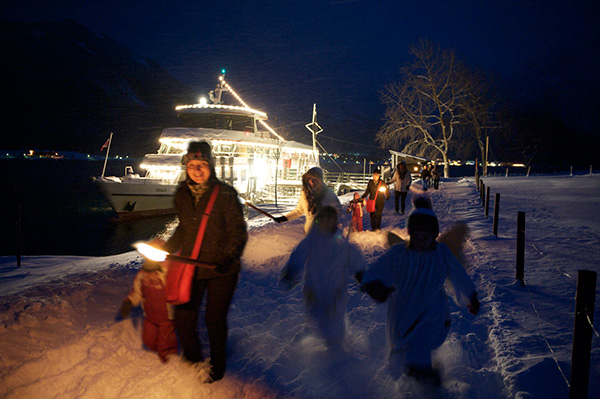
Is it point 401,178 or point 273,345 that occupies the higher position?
point 401,178

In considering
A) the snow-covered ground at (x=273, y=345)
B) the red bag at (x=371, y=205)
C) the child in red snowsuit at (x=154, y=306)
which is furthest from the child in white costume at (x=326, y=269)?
the red bag at (x=371, y=205)

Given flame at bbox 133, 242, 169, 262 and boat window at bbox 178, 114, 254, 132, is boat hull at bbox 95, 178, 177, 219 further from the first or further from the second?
flame at bbox 133, 242, 169, 262

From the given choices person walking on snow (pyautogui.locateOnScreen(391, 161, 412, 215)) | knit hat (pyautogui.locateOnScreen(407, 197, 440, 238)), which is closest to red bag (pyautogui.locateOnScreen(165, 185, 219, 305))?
knit hat (pyautogui.locateOnScreen(407, 197, 440, 238))

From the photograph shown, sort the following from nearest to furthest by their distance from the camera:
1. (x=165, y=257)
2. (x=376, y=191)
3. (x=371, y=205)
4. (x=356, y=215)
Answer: (x=165, y=257)
(x=376, y=191)
(x=371, y=205)
(x=356, y=215)

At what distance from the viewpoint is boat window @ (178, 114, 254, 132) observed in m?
22.1

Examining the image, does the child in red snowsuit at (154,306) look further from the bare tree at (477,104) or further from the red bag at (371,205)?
the bare tree at (477,104)

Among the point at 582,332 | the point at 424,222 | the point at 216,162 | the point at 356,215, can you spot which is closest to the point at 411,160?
the point at 216,162

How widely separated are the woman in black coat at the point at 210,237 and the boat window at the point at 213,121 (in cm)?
2053

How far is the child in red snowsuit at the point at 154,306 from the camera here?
278 cm

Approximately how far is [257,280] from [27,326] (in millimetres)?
2964

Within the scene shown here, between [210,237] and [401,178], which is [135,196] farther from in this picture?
[210,237]

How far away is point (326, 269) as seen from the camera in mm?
3066

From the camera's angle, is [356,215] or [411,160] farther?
[411,160]

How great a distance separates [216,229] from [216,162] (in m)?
18.9
